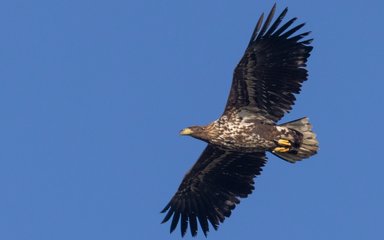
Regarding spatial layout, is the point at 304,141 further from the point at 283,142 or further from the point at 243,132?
the point at 243,132

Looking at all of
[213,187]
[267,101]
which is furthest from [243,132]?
[213,187]

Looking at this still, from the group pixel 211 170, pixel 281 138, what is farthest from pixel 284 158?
pixel 211 170

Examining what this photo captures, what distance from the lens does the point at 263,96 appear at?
22312 mm

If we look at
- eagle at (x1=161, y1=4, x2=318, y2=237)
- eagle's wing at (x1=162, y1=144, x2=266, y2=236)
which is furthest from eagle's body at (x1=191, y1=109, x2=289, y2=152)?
eagle's wing at (x1=162, y1=144, x2=266, y2=236)

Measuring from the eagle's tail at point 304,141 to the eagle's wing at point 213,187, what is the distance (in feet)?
4.30

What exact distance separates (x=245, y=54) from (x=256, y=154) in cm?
271

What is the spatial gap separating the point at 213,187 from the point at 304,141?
2.90 metres

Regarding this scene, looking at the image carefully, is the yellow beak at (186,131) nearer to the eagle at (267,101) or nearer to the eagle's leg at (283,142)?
the eagle at (267,101)

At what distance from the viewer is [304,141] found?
879 inches

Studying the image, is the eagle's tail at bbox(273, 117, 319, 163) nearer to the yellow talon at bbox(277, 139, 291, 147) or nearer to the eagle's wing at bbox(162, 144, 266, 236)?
the yellow talon at bbox(277, 139, 291, 147)

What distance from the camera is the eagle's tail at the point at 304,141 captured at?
73.0ft

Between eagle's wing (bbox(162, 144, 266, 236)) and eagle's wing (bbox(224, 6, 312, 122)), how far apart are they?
1872mm

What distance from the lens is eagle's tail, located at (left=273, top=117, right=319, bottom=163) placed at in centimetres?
2225

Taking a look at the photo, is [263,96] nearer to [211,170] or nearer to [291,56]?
[291,56]
